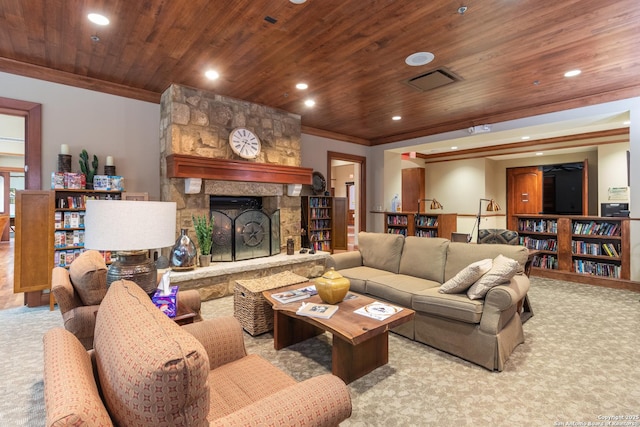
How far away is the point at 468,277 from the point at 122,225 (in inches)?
95.4

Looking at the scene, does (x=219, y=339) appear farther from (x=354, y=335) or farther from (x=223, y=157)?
(x=223, y=157)

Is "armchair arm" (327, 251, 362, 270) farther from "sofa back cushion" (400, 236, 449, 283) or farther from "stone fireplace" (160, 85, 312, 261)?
"stone fireplace" (160, 85, 312, 261)

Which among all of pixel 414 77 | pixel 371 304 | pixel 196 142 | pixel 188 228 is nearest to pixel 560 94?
pixel 414 77

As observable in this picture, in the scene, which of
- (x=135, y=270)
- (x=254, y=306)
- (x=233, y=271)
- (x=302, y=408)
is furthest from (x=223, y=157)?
(x=302, y=408)

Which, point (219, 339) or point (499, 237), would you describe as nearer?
point (219, 339)

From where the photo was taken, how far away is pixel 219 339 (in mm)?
1632

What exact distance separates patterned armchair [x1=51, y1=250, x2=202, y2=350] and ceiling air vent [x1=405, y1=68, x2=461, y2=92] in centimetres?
375

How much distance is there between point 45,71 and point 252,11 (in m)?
2.81

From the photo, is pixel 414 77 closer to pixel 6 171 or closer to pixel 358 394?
pixel 358 394

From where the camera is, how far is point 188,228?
170 inches

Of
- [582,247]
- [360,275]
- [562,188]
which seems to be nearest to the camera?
[360,275]

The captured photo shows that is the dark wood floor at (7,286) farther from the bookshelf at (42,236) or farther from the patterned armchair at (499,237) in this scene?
the patterned armchair at (499,237)

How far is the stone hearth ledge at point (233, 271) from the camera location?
3824 mm

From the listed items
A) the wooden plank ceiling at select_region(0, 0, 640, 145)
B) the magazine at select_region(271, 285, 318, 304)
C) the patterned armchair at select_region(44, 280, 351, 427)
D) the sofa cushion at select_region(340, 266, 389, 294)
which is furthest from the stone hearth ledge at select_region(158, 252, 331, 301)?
→ the patterned armchair at select_region(44, 280, 351, 427)
